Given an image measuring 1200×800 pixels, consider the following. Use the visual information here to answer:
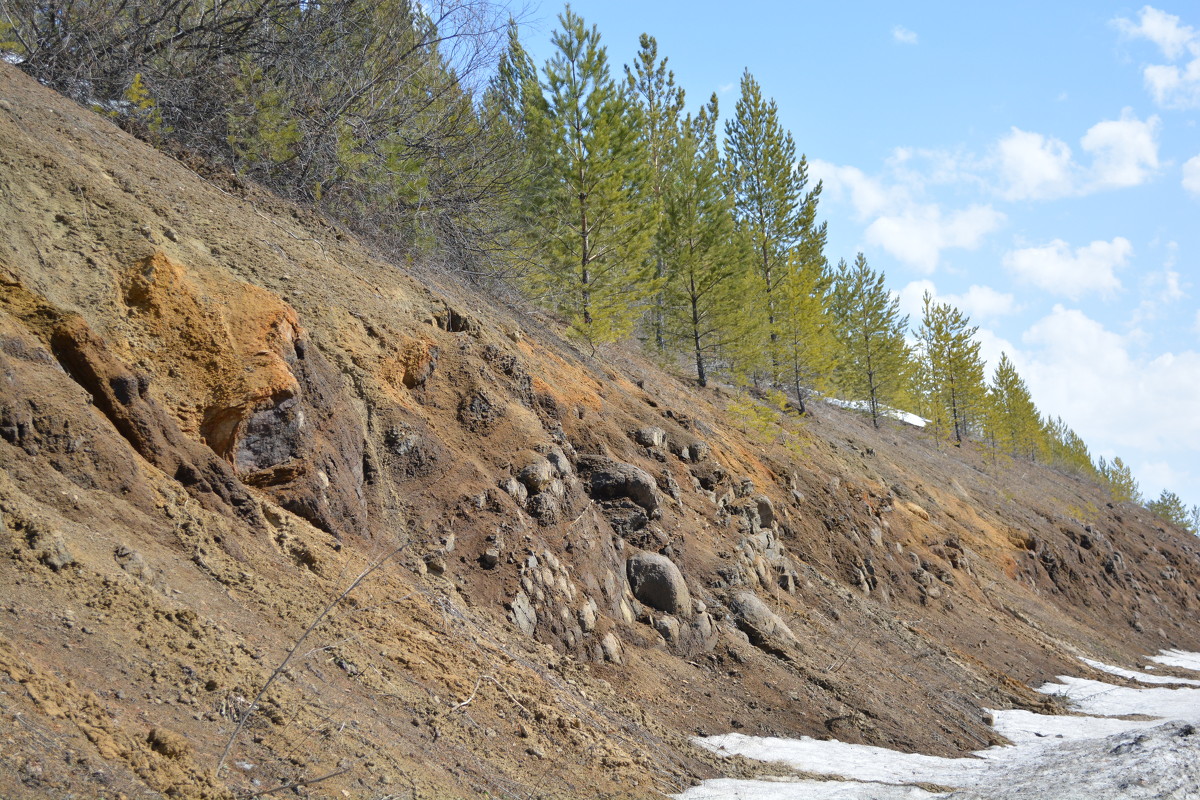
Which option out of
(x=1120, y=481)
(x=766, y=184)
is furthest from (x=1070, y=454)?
(x=766, y=184)

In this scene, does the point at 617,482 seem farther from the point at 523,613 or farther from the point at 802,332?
the point at 802,332

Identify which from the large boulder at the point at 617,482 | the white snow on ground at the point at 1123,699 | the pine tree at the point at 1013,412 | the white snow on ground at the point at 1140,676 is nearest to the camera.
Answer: the large boulder at the point at 617,482

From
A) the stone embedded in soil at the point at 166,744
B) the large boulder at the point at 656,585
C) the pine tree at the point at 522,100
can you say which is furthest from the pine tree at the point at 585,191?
the stone embedded in soil at the point at 166,744

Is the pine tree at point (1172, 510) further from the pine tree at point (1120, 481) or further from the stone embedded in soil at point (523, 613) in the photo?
the stone embedded in soil at point (523, 613)

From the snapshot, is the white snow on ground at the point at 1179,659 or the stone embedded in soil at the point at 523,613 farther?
the white snow on ground at the point at 1179,659

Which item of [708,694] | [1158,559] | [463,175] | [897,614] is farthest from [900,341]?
[708,694]

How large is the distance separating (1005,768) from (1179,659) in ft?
65.4

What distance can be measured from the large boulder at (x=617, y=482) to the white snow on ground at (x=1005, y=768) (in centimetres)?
326

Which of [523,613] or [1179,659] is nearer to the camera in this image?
[523,613]

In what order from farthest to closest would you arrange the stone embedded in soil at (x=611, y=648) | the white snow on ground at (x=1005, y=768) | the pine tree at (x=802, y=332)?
the pine tree at (x=802, y=332), the stone embedded in soil at (x=611, y=648), the white snow on ground at (x=1005, y=768)

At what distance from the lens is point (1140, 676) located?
64.2 feet

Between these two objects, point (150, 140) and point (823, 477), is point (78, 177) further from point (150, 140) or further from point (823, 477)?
point (823, 477)

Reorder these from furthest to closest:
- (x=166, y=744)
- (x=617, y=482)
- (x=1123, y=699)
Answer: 1. (x=1123, y=699)
2. (x=617, y=482)
3. (x=166, y=744)

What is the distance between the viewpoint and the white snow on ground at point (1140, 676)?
18792 millimetres
